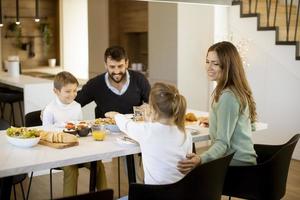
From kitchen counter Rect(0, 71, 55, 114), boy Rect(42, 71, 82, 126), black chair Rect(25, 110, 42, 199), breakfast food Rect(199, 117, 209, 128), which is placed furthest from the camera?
kitchen counter Rect(0, 71, 55, 114)

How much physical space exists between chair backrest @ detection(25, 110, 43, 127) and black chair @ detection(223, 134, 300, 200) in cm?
149

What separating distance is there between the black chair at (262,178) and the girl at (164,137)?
0.52 meters

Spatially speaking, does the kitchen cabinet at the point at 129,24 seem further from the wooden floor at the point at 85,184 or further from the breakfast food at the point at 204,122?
the breakfast food at the point at 204,122

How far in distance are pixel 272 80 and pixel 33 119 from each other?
2.90 metres

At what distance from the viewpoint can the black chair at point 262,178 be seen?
2559 mm

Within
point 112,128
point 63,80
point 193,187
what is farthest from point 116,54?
point 193,187

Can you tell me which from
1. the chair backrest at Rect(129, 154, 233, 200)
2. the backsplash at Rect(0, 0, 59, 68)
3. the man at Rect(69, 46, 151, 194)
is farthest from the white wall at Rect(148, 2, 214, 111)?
the backsplash at Rect(0, 0, 59, 68)

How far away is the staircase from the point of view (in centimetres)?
497

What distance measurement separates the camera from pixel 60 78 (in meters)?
3.12

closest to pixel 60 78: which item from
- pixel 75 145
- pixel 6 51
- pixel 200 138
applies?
pixel 75 145

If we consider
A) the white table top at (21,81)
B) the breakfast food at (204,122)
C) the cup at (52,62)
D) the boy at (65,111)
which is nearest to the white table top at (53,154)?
the boy at (65,111)

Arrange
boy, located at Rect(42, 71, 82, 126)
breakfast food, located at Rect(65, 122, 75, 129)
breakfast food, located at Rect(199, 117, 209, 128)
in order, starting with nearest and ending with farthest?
breakfast food, located at Rect(65, 122, 75, 129) → breakfast food, located at Rect(199, 117, 209, 128) → boy, located at Rect(42, 71, 82, 126)

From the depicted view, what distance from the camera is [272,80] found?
512cm

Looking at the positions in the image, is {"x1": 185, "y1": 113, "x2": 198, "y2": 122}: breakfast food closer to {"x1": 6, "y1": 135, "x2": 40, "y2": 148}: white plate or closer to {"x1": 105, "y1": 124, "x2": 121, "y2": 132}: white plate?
{"x1": 105, "y1": 124, "x2": 121, "y2": 132}: white plate
